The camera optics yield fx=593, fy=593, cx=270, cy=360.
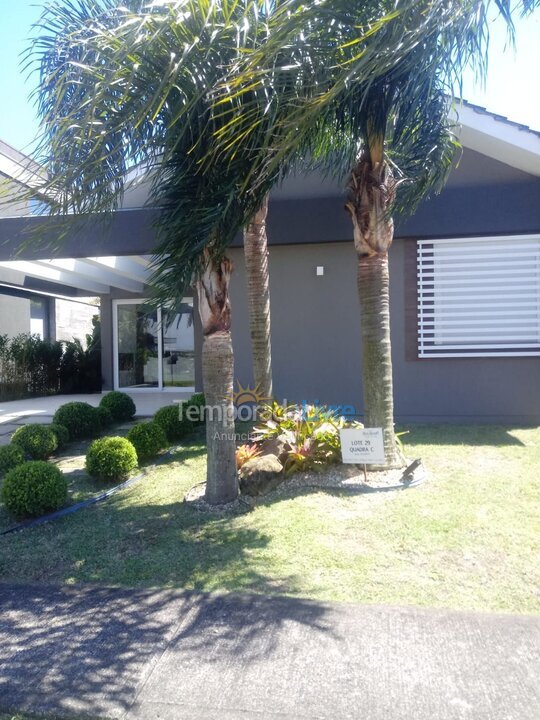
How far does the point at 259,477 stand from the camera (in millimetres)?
6309

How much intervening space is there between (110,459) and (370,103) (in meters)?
4.75

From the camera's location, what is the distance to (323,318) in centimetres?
1009

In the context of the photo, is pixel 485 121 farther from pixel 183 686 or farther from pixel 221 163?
pixel 183 686

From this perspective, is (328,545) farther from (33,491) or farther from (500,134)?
(500,134)

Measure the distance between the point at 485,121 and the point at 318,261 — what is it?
3278 mm

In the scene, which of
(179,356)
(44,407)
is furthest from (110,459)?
(179,356)

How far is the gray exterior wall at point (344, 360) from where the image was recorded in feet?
31.9

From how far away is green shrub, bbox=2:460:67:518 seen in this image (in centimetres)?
572

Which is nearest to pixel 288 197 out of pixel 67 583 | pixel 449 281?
pixel 449 281

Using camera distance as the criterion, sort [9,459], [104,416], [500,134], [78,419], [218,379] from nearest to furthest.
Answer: [218,379] → [9,459] → [500,134] → [78,419] → [104,416]

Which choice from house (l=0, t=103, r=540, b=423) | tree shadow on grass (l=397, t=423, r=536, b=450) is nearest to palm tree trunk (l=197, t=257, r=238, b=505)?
tree shadow on grass (l=397, t=423, r=536, b=450)

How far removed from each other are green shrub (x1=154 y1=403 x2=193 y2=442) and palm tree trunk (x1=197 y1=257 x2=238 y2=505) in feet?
9.98

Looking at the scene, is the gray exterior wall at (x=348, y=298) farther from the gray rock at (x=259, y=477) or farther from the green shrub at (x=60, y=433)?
the gray rock at (x=259, y=477)

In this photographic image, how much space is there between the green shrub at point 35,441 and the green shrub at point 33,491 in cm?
208
